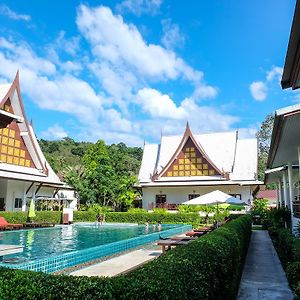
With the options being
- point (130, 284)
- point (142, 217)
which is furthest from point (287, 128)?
point (142, 217)

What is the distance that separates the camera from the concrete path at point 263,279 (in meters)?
6.21

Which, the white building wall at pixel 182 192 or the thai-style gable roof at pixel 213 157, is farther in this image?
the thai-style gable roof at pixel 213 157

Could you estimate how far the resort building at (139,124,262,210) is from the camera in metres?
30.4

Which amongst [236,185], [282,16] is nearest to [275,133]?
[282,16]

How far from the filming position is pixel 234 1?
30.0ft

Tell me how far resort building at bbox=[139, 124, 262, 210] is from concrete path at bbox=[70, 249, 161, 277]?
18758 mm

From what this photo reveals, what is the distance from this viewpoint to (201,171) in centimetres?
3195

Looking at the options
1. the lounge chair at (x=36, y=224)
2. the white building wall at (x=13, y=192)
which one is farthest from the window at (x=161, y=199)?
the lounge chair at (x=36, y=224)

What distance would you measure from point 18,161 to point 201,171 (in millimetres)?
15678

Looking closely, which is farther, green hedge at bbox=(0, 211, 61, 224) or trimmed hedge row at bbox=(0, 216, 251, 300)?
green hedge at bbox=(0, 211, 61, 224)

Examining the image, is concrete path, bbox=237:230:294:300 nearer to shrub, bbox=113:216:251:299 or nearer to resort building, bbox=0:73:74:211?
shrub, bbox=113:216:251:299

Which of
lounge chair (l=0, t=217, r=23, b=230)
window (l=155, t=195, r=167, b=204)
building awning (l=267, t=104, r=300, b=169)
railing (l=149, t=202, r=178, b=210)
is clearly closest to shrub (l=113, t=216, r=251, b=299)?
building awning (l=267, t=104, r=300, b=169)

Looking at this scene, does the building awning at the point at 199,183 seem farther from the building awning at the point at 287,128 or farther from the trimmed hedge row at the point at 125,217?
the building awning at the point at 287,128

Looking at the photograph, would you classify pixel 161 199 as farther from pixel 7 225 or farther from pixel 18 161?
pixel 7 225
